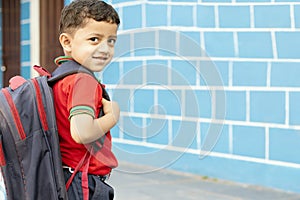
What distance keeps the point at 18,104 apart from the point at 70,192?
407 millimetres

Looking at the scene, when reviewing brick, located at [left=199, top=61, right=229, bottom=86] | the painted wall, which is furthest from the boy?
the painted wall

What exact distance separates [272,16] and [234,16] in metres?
0.43

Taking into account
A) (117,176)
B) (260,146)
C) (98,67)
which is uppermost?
(98,67)

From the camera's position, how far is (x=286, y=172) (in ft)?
18.6

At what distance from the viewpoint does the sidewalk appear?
5.53 metres

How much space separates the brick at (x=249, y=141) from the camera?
5863 mm

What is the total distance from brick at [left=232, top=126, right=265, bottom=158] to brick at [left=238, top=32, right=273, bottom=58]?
0.71 m

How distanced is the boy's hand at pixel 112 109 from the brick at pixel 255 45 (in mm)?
3668

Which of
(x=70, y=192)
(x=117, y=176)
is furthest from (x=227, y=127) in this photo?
(x=70, y=192)

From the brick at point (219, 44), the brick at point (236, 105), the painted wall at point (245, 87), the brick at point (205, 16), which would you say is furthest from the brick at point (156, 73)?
the brick at point (205, 16)

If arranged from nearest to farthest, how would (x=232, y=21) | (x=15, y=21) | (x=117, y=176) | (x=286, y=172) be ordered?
(x=286, y=172) < (x=232, y=21) < (x=117, y=176) < (x=15, y=21)

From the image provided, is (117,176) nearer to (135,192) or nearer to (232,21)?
(135,192)

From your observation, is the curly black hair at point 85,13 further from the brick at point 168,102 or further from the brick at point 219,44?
the brick at point 168,102

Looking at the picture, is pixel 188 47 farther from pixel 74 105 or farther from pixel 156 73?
pixel 74 105
